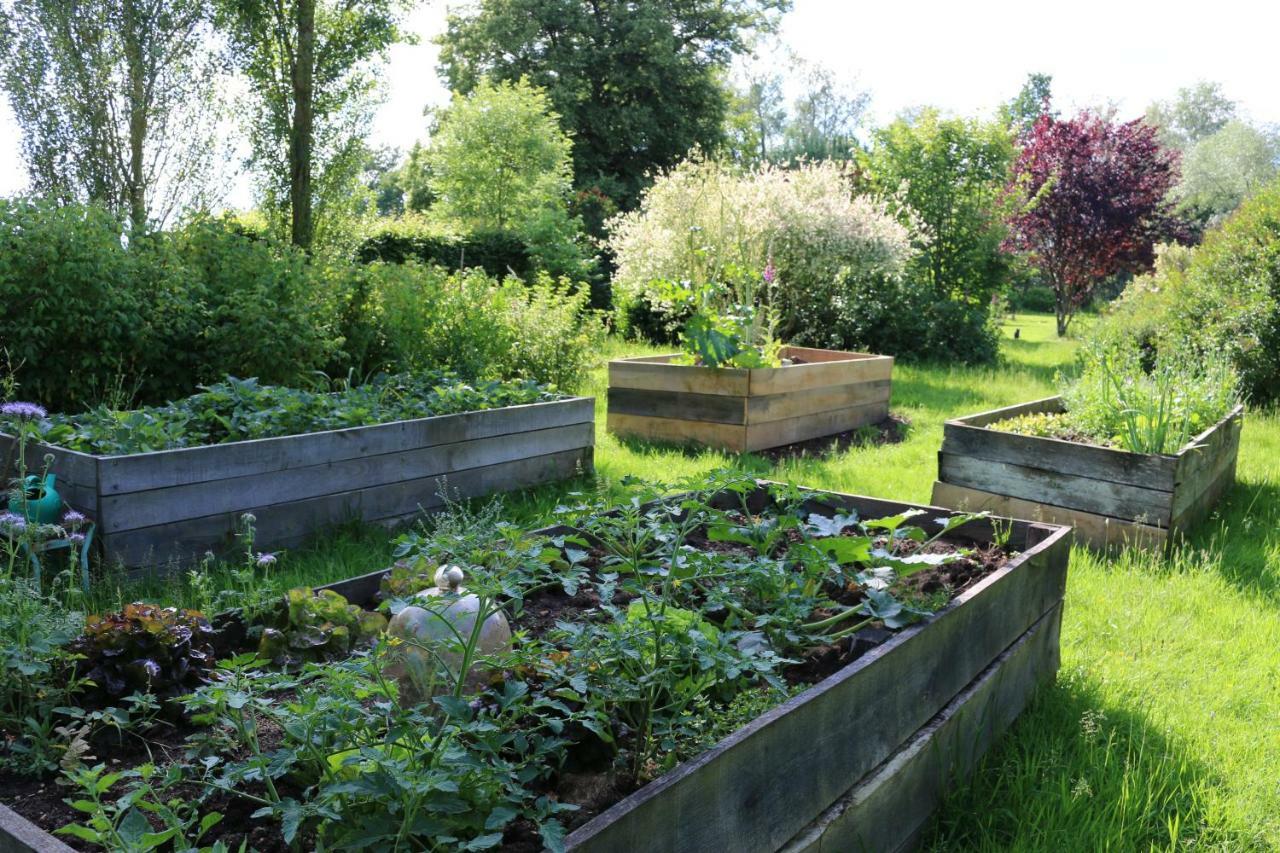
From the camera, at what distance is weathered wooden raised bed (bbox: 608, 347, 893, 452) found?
636 cm

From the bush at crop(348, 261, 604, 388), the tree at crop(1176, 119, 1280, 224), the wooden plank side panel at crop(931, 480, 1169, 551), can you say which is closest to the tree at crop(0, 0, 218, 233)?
the bush at crop(348, 261, 604, 388)

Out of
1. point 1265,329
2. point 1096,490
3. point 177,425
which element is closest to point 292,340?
point 177,425

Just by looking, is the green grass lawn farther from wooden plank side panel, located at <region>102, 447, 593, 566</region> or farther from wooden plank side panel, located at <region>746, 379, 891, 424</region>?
wooden plank side panel, located at <region>746, 379, 891, 424</region>

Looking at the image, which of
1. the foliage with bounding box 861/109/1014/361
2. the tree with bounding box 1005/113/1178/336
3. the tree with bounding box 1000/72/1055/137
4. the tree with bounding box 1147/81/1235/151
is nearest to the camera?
the foliage with bounding box 861/109/1014/361

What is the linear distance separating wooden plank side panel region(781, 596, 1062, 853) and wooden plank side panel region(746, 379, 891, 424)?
3.48 metres

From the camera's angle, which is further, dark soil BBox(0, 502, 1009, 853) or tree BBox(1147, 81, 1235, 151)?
tree BBox(1147, 81, 1235, 151)

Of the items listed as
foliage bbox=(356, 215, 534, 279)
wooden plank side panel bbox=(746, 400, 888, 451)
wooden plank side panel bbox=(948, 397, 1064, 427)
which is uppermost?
foliage bbox=(356, 215, 534, 279)

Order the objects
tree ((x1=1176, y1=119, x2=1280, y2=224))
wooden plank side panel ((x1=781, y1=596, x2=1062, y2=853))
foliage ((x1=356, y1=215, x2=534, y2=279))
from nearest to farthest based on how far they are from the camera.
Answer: wooden plank side panel ((x1=781, y1=596, x2=1062, y2=853)) < foliage ((x1=356, y1=215, x2=534, y2=279)) < tree ((x1=1176, y1=119, x2=1280, y2=224))

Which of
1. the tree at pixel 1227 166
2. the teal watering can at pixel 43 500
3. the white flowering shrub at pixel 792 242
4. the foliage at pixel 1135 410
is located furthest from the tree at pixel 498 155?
the tree at pixel 1227 166

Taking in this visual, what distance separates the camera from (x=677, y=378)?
21.4 feet

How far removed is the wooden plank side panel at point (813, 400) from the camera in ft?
21.0

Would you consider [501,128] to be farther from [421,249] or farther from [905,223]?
[905,223]

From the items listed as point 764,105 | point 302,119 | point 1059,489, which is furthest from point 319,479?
point 764,105

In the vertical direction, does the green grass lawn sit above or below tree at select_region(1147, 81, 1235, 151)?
below
